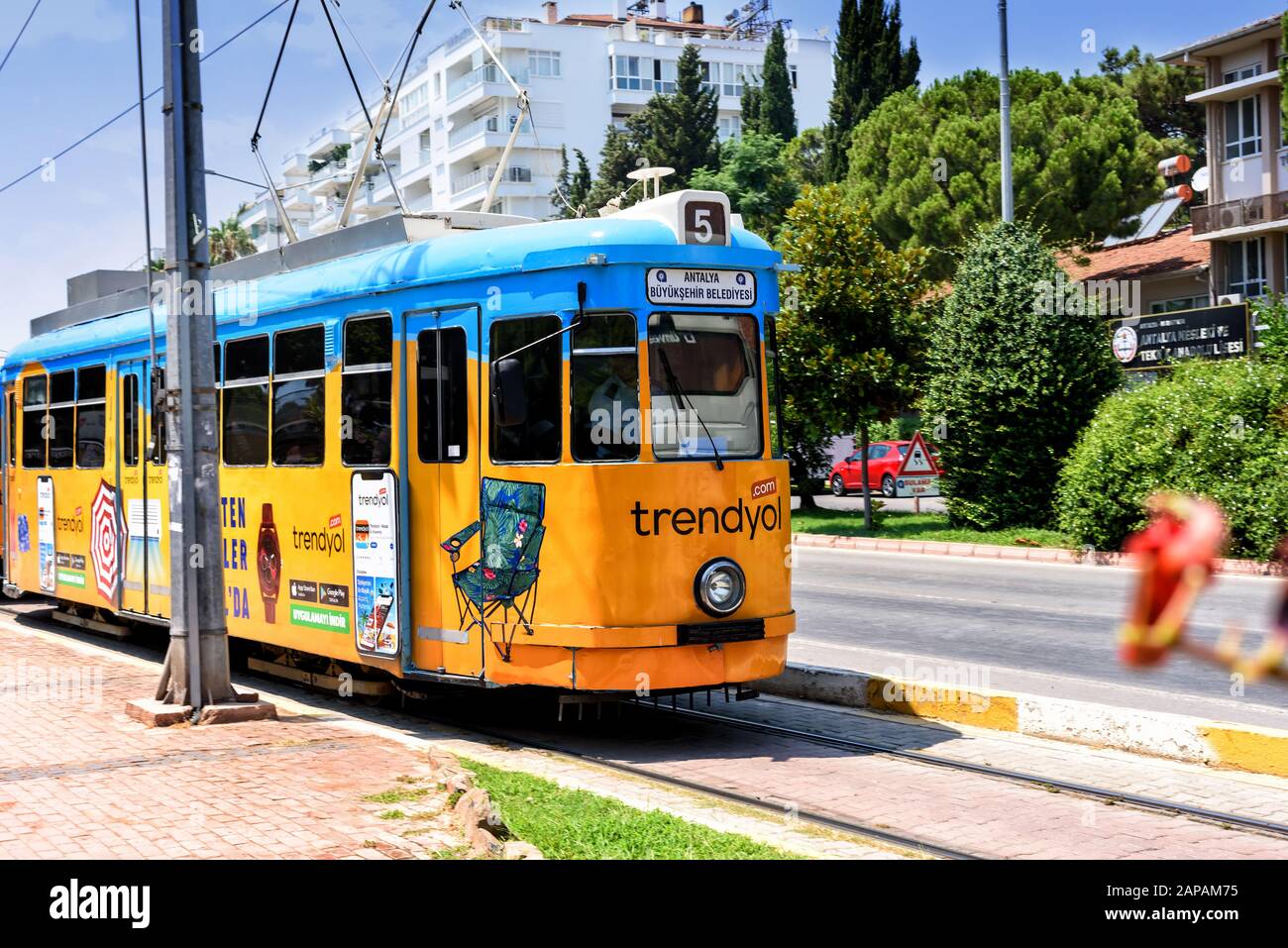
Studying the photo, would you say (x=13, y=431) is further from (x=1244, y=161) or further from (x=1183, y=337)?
(x=1244, y=161)

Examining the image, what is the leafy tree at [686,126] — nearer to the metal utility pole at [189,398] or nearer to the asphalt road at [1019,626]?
the asphalt road at [1019,626]

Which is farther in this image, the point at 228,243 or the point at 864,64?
the point at 228,243

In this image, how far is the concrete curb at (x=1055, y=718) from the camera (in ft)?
27.1

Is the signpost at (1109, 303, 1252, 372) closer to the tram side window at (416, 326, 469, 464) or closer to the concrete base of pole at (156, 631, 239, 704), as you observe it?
the tram side window at (416, 326, 469, 464)

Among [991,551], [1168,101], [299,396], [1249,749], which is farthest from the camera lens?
[1168,101]

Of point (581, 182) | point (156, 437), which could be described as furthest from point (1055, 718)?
point (581, 182)

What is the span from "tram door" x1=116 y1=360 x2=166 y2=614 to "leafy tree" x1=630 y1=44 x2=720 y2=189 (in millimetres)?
51388

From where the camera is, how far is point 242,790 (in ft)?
23.9

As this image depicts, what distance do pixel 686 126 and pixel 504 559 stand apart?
57.6m

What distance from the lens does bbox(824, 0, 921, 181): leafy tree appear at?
55031 mm

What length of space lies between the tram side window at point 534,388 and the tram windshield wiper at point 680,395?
719mm

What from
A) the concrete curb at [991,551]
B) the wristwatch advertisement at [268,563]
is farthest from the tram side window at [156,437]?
the concrete curb at [991,551]

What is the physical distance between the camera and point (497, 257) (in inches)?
372
